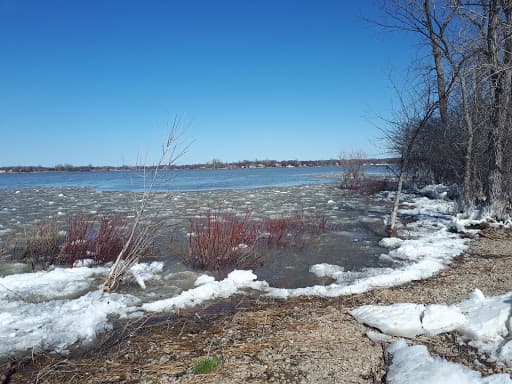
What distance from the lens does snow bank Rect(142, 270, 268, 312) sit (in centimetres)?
500

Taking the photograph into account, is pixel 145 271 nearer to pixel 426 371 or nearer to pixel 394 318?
pixel 394 318

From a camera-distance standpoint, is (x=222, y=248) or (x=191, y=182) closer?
(x=222, y=248)

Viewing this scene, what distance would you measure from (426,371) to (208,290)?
3295 mm

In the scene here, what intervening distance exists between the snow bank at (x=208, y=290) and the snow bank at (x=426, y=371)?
2.79 metres

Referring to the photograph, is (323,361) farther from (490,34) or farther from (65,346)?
(490,34)

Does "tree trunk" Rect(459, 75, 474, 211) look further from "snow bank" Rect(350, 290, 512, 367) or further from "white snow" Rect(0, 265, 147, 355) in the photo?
"white snow" Rect(0, 265, 147, 355)

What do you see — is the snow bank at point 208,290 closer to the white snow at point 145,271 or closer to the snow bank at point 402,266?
the snow bank at point 402,266

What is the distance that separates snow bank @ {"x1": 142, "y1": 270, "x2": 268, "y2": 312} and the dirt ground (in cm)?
29

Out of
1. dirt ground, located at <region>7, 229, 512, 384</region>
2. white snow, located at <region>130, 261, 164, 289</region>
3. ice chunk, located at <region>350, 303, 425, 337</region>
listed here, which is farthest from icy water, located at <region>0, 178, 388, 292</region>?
ice chunk, located at <region>350, 303, 425, 337</region>

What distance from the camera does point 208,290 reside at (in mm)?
5465

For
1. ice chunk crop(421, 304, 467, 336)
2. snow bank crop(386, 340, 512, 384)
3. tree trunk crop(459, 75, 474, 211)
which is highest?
tree trunk crop(459, 75, 474, 211)

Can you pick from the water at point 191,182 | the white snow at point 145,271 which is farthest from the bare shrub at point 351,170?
the white snow at point 145,271

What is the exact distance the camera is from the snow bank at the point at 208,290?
5.00m

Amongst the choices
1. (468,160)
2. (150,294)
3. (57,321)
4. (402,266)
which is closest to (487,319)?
(402,266)
